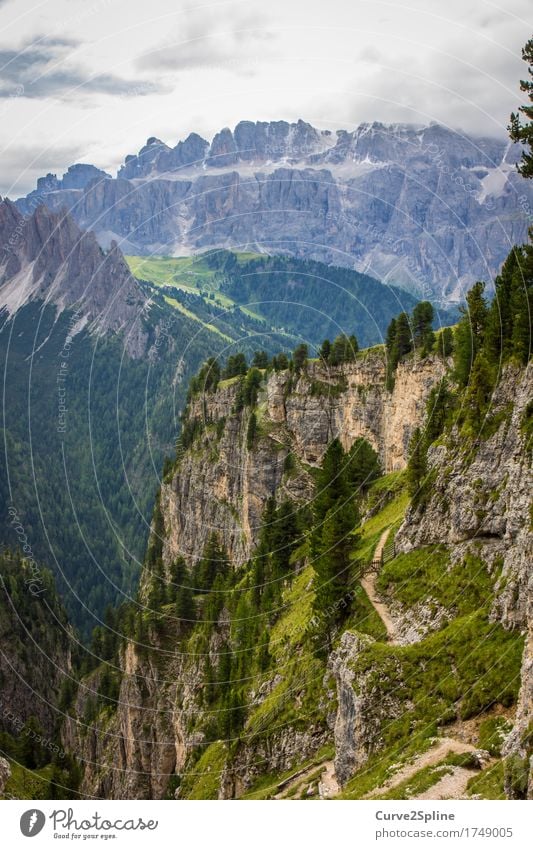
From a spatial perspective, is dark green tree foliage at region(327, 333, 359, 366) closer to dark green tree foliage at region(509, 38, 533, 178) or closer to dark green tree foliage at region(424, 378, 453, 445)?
dark green tree foliage at region(424, 378, 453, 445)

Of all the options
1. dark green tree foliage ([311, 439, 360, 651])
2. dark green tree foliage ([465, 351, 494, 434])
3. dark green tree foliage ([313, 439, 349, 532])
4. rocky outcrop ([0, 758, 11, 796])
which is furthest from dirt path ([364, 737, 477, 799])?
rocky outcrop ([0, 758, 11, 796])

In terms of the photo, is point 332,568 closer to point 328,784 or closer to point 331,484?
point 331,484

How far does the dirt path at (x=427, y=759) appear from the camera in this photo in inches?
1840

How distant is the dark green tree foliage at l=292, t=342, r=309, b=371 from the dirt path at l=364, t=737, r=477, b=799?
104 m

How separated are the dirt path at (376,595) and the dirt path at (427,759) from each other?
14395mm

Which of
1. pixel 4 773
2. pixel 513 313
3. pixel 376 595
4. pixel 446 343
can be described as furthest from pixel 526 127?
pixel 4 773

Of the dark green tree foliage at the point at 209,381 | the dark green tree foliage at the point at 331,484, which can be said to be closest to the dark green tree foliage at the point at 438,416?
the dark green tree foliage at the point at 331,484

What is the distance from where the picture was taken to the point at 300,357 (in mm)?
150000

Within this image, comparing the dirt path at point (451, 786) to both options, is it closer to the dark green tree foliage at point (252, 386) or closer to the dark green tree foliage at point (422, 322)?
the dark green tree foliage at point (422, 322)

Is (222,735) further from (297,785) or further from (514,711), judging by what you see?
(514,711)

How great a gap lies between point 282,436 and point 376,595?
268ft

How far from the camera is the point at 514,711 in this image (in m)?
46.0

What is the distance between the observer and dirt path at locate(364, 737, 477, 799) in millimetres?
→ 46725
